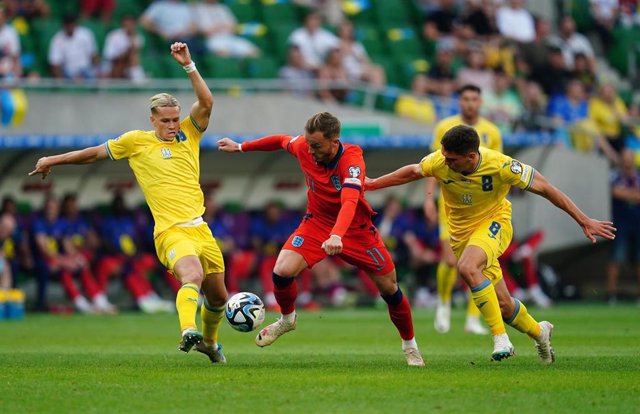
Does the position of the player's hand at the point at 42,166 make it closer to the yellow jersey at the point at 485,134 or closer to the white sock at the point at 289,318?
the white sock at the point at 289,318

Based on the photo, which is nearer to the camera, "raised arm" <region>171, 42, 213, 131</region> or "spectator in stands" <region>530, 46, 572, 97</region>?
"raised arm" <region>171, 42, 213, 131</region>

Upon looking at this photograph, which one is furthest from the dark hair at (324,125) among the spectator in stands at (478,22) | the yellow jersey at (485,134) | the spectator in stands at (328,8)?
the spectator in stands at (478,22)

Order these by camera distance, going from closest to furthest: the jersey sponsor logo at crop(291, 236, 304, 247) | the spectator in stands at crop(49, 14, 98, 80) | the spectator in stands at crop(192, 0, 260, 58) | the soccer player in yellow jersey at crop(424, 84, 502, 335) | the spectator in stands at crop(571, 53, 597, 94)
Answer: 1. the jersey sponsor logo at crop(291, 236, 304, 247)
2. the soccer player in yellow jersey at crop(424, 84, 502, 335)
3. the spectator in stands at crop(49, 14, 98, 80)
4. the spectator in stands at crop(192, 0, 260, 58)
5. the spectator in stands at crop(571, 53, 597, 94)

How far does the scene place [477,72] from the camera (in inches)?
961

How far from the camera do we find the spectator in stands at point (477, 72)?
2428cm

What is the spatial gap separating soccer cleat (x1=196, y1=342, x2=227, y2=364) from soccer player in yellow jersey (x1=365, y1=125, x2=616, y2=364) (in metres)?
1.88

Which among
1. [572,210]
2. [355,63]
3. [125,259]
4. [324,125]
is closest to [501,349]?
[572,210]

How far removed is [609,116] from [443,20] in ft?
12.7

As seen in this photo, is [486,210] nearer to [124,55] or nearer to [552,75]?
[124,55]

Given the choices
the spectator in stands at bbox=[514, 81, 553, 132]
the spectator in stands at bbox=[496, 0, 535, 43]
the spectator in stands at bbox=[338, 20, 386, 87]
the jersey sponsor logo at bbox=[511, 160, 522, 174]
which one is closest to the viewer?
the jersey sponsor logo at bbox=[511, 160, 522, 174]

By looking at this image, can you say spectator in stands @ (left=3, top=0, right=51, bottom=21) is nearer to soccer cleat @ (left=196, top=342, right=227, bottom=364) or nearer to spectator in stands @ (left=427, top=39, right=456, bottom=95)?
spectator in stands @ (left=427, top=39, right=456, bottom=95)

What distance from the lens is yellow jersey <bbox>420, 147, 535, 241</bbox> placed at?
10.2 metres

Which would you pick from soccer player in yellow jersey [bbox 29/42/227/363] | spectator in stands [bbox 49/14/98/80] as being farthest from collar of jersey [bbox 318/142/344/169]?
spectator in stands [bbox 49/14/98/80]

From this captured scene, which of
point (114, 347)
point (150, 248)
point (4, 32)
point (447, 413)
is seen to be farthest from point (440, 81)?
point (447, 413)
